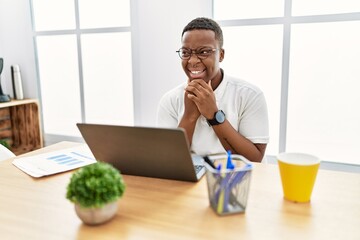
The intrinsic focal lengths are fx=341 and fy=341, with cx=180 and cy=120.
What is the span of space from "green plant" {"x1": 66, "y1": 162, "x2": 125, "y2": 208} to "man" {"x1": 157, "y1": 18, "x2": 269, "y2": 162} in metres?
0.63

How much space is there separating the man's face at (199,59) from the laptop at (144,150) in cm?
51

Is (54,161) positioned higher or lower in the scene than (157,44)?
lower

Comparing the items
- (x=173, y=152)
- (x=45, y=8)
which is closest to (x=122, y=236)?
(x=173, y=152)

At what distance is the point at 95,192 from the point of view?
71 cm

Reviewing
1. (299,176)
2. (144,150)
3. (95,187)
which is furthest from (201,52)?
(95,187)

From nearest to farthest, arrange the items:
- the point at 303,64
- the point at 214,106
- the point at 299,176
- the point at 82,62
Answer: the point at 299,176, the point at 214,106, the point at 303,64, the point at 82,62

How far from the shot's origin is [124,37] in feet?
9.32

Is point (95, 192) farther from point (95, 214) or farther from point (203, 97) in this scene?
point (203, 97)

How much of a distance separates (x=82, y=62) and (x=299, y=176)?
8.62 ft

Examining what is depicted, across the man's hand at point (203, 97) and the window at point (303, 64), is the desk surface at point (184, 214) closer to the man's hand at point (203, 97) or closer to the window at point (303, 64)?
the man's hand at point (203, 97)

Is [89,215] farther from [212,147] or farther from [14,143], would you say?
[14,143]

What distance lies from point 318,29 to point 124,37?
150cm

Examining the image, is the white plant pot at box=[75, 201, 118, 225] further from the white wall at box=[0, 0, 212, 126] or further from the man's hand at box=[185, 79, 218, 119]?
the white wall at box=[0, 0, 212, 126]

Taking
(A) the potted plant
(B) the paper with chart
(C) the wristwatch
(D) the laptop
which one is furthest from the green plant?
(C) the wristwatch
